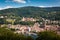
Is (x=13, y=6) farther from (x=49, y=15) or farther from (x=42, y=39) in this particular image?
(x=42, y=39)

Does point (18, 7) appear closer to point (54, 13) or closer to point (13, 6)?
point (13, 6)

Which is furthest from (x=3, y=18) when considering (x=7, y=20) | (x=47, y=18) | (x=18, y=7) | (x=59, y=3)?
(x=59, y=3)

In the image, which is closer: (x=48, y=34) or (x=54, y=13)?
(x=48, y=34)

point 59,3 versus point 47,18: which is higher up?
point 59,3

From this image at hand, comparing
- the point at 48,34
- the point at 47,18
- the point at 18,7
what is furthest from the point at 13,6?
the point at 48,34

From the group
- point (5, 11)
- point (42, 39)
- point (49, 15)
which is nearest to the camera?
point (42, 39)

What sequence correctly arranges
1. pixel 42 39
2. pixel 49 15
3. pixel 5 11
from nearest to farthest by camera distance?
pixel 42 39 → pixel 49 15 → pixel 5 11
